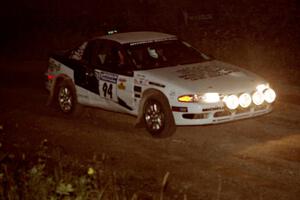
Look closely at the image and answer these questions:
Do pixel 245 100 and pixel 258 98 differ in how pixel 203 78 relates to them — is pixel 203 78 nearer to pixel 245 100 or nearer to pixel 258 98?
pixel 245 100

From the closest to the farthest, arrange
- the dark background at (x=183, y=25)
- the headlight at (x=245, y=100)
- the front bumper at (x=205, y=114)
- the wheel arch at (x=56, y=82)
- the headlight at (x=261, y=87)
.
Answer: the front bumper at (x=205, y=114)
the headlight at (x=245, y=100)
the headlight at (x=261, y=87)
the wheel arch at (x=56, y=82)
the dark background at (x=183, y=25)

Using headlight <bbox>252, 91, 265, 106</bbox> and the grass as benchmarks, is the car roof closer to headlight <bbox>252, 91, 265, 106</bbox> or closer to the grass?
headlight <bbox>252, 91, 265, 106</bbox>

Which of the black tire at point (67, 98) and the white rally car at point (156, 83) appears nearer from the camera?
the white rally car at point (156, 83)

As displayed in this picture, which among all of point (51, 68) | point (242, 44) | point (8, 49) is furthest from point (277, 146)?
point (8, 49)

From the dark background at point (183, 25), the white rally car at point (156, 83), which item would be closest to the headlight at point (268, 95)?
the white rally car at point (156, 83)

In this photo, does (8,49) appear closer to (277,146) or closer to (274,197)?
(277,146)

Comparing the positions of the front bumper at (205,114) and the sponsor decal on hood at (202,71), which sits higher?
the sponsor decal on hood at (202,71)

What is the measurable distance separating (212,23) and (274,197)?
50.1 ft

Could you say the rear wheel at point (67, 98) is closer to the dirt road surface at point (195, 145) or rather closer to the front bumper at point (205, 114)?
the dirt road surface at point (195, 145)

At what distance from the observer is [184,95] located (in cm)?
1030

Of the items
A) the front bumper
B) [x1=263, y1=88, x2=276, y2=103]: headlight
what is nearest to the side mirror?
the front bumper

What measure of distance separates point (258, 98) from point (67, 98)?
3.73 meters

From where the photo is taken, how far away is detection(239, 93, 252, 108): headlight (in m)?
10.3

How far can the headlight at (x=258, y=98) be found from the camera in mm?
10523
